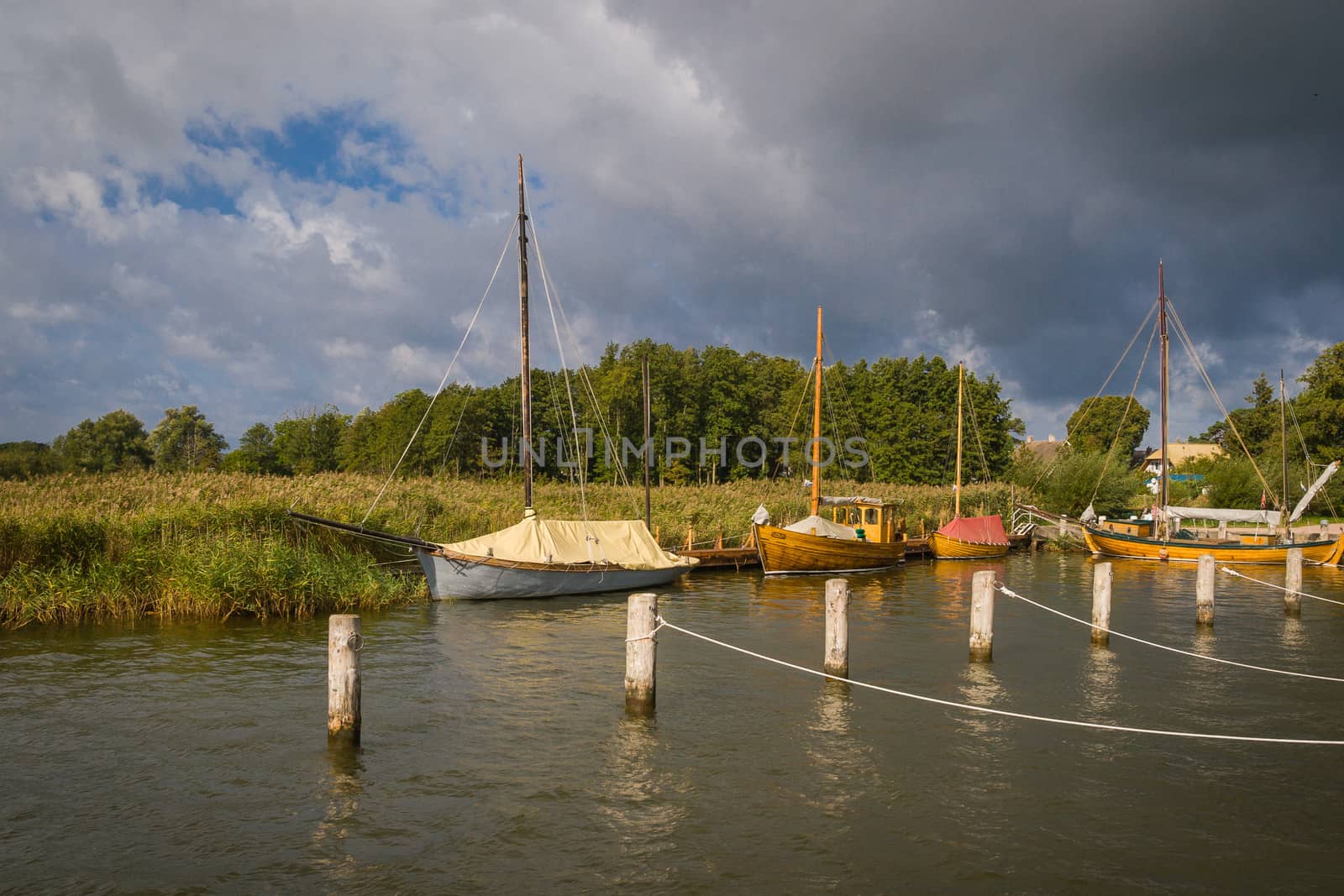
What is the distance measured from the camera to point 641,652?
1177cm

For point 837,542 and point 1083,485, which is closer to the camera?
point 837,542

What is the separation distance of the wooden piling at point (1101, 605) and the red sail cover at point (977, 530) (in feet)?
86.0

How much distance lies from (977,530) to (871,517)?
9746mm

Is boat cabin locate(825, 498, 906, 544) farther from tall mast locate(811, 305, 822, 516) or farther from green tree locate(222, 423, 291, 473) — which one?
green tree locate(222, 423, 291, 473)

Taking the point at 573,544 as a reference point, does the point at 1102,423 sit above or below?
above

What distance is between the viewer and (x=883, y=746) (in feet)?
36.7

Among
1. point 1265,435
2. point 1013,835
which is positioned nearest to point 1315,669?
point 1013,835

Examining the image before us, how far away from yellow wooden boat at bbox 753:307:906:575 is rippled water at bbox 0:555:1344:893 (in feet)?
52.6

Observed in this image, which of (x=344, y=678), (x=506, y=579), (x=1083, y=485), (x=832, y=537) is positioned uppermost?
(x=1083, y=485)

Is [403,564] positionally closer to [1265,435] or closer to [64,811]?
[64,811]

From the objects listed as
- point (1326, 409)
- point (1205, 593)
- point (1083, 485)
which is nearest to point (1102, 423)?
point (1326, 409)

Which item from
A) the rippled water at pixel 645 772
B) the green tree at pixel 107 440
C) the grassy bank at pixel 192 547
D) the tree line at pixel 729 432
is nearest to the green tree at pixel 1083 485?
the tree line at pixel 729 432

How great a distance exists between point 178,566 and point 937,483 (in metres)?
62.3

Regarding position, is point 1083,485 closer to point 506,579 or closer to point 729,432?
point 729,432
